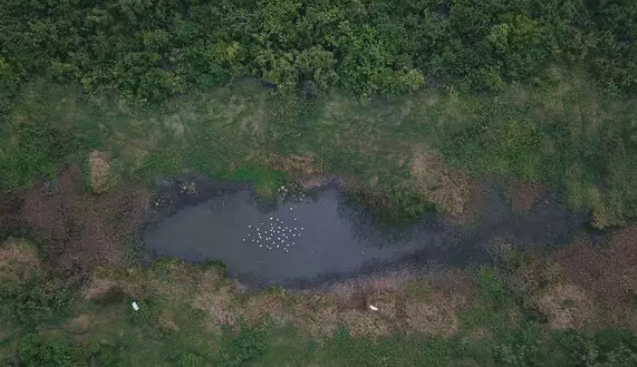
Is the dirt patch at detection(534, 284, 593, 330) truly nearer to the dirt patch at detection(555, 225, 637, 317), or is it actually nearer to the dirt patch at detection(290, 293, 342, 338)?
the dirt patch at detection(555, 225, 637, 317)

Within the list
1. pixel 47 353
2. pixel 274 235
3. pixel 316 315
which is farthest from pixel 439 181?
pixel 47 353

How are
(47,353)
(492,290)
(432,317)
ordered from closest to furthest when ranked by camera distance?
(47,353) → (432,317) → (492,290)

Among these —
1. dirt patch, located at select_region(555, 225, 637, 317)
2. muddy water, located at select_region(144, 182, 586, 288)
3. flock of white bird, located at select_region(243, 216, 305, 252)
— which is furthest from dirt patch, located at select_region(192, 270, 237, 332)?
dirt patch, located at select_region(555, 225, 637, 317)

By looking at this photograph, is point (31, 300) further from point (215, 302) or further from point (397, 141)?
point (397, 141)

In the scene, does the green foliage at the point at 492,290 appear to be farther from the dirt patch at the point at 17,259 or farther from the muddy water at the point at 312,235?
the dirt patch at the point at 17,259

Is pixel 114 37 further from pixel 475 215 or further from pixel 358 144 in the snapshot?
pixel 475 215

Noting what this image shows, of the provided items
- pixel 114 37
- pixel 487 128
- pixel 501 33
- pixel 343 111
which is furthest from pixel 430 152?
pixel 114 37
